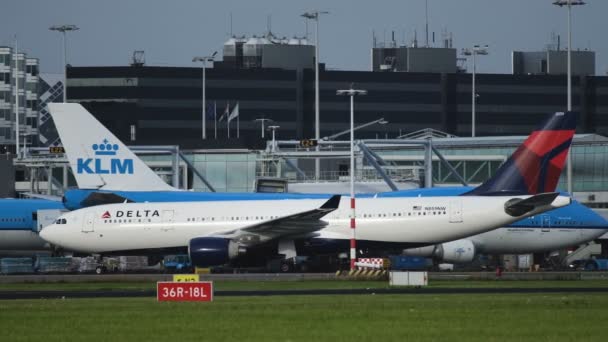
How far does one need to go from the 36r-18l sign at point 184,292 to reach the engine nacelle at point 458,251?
32.0 metres

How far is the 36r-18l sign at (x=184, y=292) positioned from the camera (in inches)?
1930

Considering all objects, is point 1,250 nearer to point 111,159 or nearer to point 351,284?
point 111,159

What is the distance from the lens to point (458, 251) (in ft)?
261

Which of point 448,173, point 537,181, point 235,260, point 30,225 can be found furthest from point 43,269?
point 448,173

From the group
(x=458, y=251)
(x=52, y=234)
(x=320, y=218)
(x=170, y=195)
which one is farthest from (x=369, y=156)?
(x=52, y=234)

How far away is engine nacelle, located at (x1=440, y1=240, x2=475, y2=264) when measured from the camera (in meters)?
79.7

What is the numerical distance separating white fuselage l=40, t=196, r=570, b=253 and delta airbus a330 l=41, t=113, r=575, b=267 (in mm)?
49

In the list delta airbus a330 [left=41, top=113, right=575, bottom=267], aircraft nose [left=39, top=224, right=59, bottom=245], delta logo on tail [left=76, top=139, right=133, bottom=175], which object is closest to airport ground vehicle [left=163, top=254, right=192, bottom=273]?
delta logo on tail [left=76, top=139, right=133, bottom=175]

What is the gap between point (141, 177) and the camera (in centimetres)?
8506

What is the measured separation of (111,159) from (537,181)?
25.8 meters

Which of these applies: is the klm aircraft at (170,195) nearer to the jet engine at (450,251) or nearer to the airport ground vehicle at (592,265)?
the jet engine at (450,251)

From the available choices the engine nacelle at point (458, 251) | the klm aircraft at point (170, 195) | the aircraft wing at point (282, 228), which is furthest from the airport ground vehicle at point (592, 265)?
the aircraft wing at point (282, 228)

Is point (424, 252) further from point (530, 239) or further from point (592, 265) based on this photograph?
point (592, 265)

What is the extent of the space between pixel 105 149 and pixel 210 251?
18.2 metres
